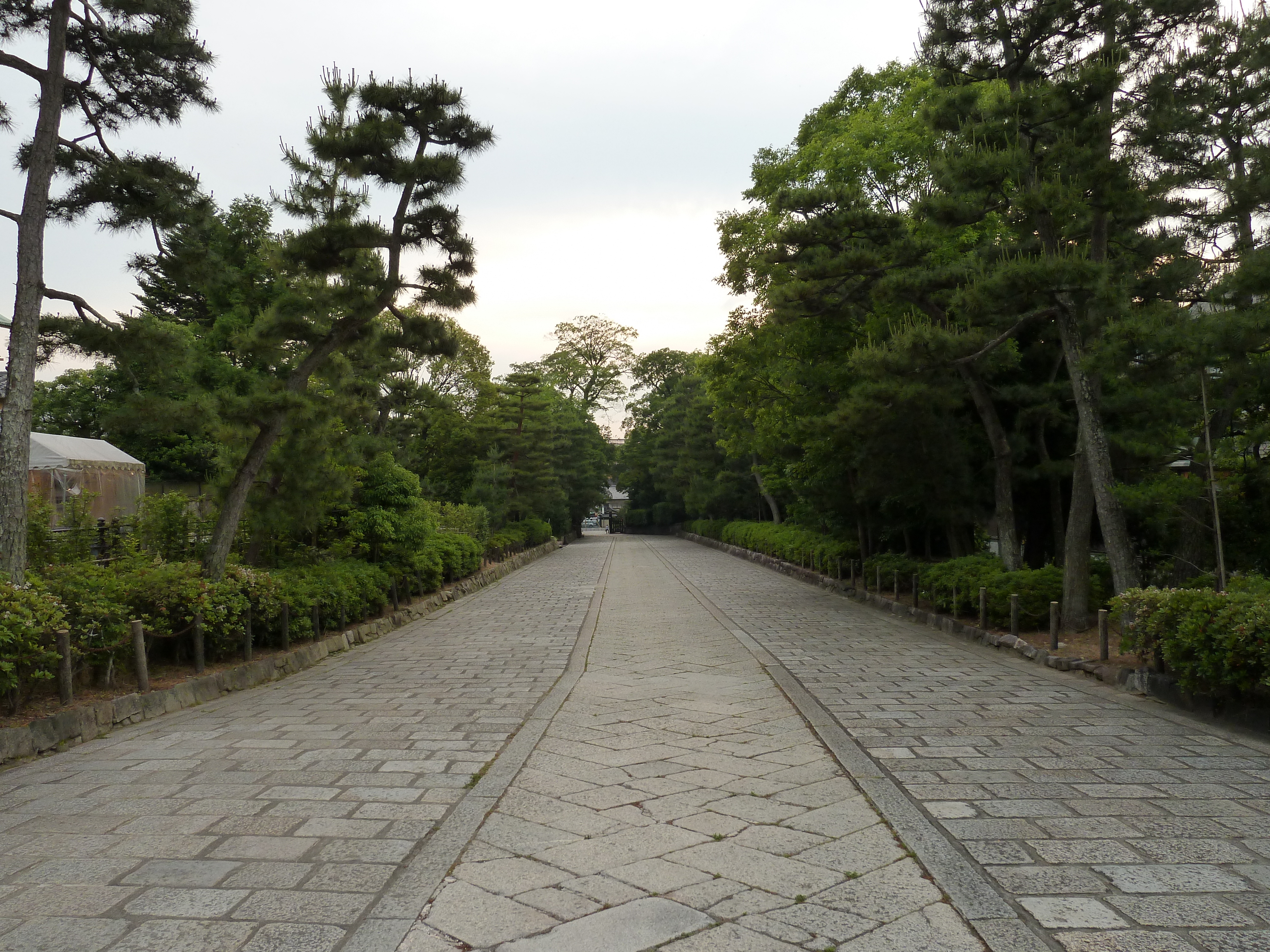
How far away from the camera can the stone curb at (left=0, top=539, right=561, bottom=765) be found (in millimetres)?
5945

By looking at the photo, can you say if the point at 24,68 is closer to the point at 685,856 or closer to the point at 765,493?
the point at 685,856

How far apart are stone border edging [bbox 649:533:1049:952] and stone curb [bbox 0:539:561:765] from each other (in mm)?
5307

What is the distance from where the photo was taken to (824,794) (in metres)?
4.86

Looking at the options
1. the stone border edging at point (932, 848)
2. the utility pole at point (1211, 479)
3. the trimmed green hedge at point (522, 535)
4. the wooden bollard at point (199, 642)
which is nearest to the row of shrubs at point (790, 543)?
the trimmed green hedge at point (522, 535)

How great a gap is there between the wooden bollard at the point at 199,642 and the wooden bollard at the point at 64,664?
174 cm

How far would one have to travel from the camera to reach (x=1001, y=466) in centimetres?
1349

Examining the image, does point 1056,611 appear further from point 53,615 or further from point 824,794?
point 53,615

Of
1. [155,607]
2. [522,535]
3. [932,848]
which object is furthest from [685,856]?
[522,535]

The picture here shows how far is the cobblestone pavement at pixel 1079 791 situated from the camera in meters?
3.32

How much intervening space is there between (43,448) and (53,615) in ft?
55.2

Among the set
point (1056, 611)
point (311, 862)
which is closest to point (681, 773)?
point (311, 862)

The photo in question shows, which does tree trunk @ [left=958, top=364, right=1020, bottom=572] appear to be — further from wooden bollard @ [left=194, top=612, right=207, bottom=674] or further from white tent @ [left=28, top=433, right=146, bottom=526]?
white tent @ [left=28, top=433, right=146, bottom=526]

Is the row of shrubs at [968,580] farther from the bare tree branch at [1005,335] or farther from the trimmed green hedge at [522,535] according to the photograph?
the trimmed green hedge at [522,535]

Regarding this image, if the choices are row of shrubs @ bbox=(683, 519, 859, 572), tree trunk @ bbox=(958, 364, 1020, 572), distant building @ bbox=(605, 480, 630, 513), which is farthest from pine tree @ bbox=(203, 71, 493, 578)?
distant building @ bbox=(605, 480, 630, 513)
